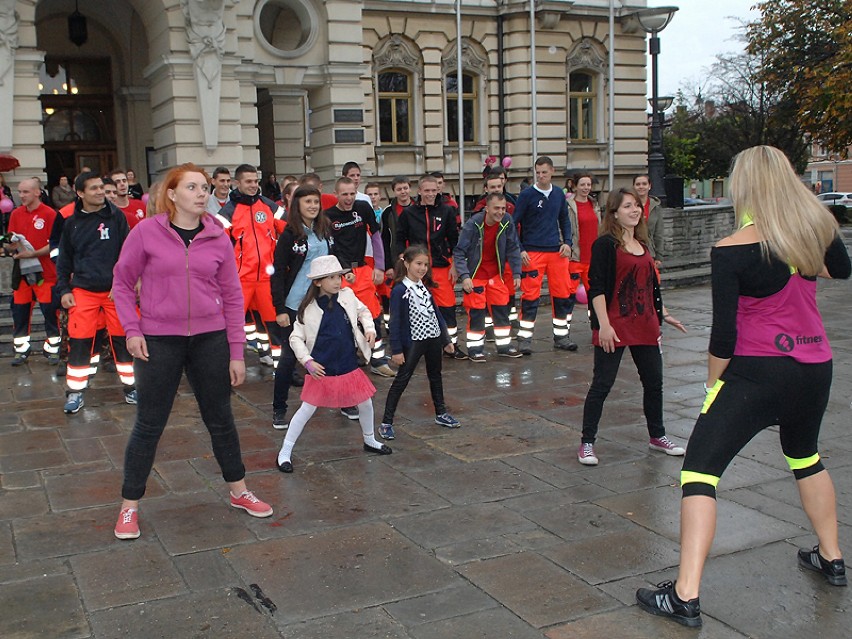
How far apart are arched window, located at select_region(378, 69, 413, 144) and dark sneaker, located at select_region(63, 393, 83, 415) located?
18259mm

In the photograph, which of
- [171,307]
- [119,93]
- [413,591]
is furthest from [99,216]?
[119,93]

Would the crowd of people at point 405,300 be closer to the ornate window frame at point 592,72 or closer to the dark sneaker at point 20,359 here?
the dark sneaker at point 20,359

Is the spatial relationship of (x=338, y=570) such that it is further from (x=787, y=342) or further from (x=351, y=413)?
(x=351, y=413)

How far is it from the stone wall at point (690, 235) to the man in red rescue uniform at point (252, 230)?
10.8 meters

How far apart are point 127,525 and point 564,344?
6.79 m

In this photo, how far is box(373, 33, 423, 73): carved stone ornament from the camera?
25203 millimetres

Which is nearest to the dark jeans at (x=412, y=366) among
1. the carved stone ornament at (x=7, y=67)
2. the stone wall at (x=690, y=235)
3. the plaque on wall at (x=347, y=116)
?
the stone wall at (x=690, y=235)

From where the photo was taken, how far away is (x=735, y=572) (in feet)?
15.0

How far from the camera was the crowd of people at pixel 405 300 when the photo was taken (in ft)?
13.4

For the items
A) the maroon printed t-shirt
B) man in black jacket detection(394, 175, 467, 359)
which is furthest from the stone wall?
the maroon printed t-shirt

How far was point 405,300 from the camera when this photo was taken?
728 centimetres

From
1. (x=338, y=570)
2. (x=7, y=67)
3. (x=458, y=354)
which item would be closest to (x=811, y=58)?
(x=7, y=67)

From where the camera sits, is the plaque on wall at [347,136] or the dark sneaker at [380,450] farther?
the plaque on wall at [347,136]

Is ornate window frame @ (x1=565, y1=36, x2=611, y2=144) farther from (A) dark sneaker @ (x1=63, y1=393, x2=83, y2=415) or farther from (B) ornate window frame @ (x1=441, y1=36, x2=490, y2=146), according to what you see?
(A) dark sneaker @ (x1=63, y1=393, x2=83, y2=415)
